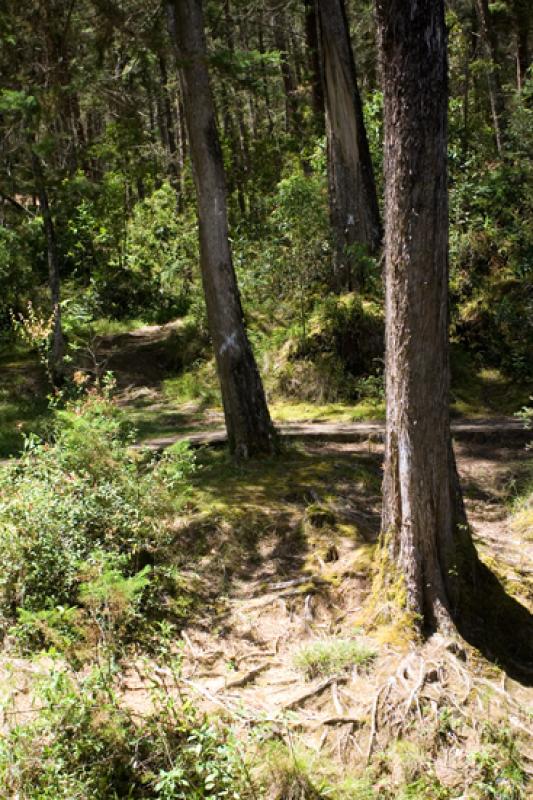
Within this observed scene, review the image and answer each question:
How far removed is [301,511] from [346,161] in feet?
27.3

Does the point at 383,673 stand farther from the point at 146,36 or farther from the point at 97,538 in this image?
the point at 146,36

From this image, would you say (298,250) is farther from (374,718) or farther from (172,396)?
(374,718)

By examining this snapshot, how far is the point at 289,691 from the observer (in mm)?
4855

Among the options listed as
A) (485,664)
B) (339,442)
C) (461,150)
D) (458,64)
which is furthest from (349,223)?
(458,64)

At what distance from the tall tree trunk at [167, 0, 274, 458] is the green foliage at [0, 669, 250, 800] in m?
4.58

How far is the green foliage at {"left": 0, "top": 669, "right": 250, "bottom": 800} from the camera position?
146 inches

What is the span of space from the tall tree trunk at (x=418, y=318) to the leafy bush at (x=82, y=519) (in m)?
1.92

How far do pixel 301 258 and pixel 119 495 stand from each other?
869cm

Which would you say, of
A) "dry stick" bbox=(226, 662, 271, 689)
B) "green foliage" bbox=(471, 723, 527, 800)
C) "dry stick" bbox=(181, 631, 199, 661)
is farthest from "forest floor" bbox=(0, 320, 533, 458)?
"green foliage" bbox=(471, 723, 527, 800)

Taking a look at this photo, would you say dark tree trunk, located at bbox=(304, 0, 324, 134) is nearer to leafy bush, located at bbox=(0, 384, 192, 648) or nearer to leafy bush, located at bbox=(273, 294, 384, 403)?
leafy bush, located at bbox=(273, 294, 384, 403)

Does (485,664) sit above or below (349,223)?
below

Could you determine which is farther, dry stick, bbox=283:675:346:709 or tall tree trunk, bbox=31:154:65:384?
tall tree trunk, bbox=31:154:65:384

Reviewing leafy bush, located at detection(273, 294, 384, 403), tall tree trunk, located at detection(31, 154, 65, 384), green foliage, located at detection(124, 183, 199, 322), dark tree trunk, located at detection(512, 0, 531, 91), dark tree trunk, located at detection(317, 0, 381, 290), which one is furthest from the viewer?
dark tree trunk, located at detection(512, 0, 531, 91)

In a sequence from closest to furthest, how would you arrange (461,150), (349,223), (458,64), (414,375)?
(414,375)
(349,223)
(461,150)
(458,64)
